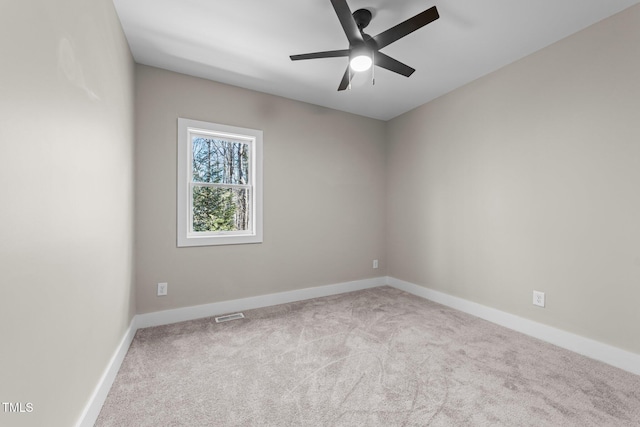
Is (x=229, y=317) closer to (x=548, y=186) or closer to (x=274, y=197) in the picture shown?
(x=274, y=197)

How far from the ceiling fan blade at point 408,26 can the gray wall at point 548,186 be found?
162cm

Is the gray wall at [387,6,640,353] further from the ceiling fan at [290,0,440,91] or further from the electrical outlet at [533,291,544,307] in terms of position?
the ceiling fan at [290,0,440,91]

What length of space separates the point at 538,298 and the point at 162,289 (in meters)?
3.71

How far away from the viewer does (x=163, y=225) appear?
2.94 meters

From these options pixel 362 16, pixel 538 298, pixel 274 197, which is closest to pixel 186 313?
pixel 274 197

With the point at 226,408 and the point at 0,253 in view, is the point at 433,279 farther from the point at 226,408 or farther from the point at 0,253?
the point at 0,253

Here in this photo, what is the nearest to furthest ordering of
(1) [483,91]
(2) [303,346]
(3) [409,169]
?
(2) [303,346] < (1) [483,91] < (3) [409,169]

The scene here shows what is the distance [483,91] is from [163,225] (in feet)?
12.4


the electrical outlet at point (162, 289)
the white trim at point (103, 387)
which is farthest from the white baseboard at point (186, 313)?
the electrical outlet at point (162, 289)

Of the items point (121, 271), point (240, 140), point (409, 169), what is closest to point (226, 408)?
point (121, 271)

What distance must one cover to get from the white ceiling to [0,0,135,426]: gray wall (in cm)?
59

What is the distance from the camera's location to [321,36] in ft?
7.89

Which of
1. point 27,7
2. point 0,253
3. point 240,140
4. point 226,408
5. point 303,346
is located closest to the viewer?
point 0,253

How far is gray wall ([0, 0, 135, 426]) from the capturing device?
2.83 feet
